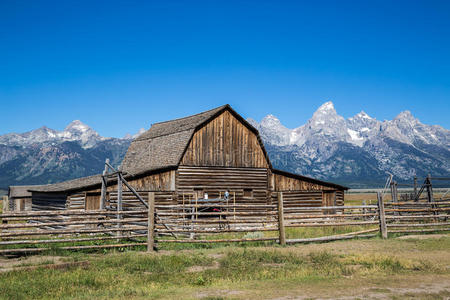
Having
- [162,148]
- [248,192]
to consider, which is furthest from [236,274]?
[162,148]

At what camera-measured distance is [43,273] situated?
34.2ft

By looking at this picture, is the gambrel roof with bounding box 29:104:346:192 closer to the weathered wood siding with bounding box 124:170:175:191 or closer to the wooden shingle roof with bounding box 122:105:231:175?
the wooden shingle roof with bounding box 122:105:231:175

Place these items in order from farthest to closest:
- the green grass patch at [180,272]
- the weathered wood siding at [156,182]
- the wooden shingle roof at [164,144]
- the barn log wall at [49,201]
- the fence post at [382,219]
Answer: the barn log wall at [49,201] < the wooden shingle roof at [164,144] < the weathered wood siding at [156,182] < the fence post at [382,219] < the green grass patch at [180,272]

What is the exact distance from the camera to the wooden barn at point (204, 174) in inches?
1097

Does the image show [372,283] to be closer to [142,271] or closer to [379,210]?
[142,271]

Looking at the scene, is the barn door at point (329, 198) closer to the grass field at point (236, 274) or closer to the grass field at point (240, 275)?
the grass field at point (236, 274)

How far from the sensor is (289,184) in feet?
107

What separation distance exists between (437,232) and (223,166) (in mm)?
14957

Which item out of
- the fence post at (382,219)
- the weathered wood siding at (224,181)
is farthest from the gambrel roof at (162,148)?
the fence post at (382,219)

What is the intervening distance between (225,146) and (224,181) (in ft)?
8.37

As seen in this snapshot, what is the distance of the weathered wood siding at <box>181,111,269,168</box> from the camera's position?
97.7ft

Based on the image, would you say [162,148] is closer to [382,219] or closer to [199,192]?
[199,192]

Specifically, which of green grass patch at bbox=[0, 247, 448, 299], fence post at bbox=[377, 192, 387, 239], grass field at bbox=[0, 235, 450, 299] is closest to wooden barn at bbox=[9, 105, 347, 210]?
fence post at bbox=[377, 192, 387, 239]

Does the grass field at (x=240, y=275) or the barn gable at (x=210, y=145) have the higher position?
the barn gable at (x=210, y=145)
